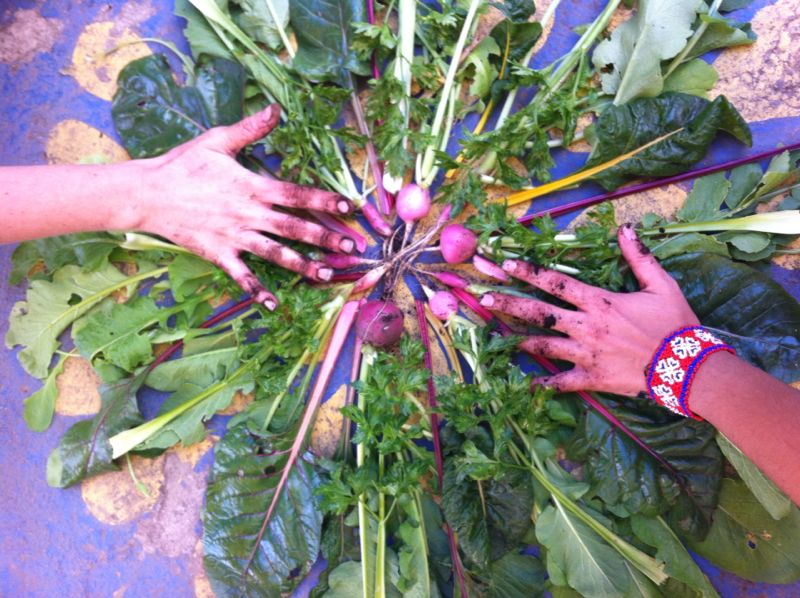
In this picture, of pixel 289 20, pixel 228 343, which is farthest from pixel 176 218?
pixel 289 20

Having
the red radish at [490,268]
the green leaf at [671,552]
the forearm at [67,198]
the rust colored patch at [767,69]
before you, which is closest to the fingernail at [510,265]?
the red radish at [490,268]

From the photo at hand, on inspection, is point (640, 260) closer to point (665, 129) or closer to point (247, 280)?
point (665, 129)

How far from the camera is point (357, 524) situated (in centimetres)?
A: 150

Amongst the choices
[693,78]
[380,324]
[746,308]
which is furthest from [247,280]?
[693,78]

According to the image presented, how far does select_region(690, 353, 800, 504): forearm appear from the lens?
108 cm

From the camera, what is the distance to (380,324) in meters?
1.52

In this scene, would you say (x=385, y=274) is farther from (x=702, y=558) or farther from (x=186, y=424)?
(x=702, y=558)

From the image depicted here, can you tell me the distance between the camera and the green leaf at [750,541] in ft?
4.57

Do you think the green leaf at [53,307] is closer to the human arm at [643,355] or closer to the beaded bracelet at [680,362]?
the human arm at [643,355]

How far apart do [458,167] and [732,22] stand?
91 cm

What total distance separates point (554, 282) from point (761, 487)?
704 millimetres

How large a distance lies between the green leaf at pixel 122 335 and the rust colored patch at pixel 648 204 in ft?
4.15

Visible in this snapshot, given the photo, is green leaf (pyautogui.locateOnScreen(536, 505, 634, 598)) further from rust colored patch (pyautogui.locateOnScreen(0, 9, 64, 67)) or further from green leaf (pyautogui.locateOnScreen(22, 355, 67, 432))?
rust colored patch (pyautogui.locateOnScreen(0, 9, 64, 67))

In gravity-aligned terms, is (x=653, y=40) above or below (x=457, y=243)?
above
